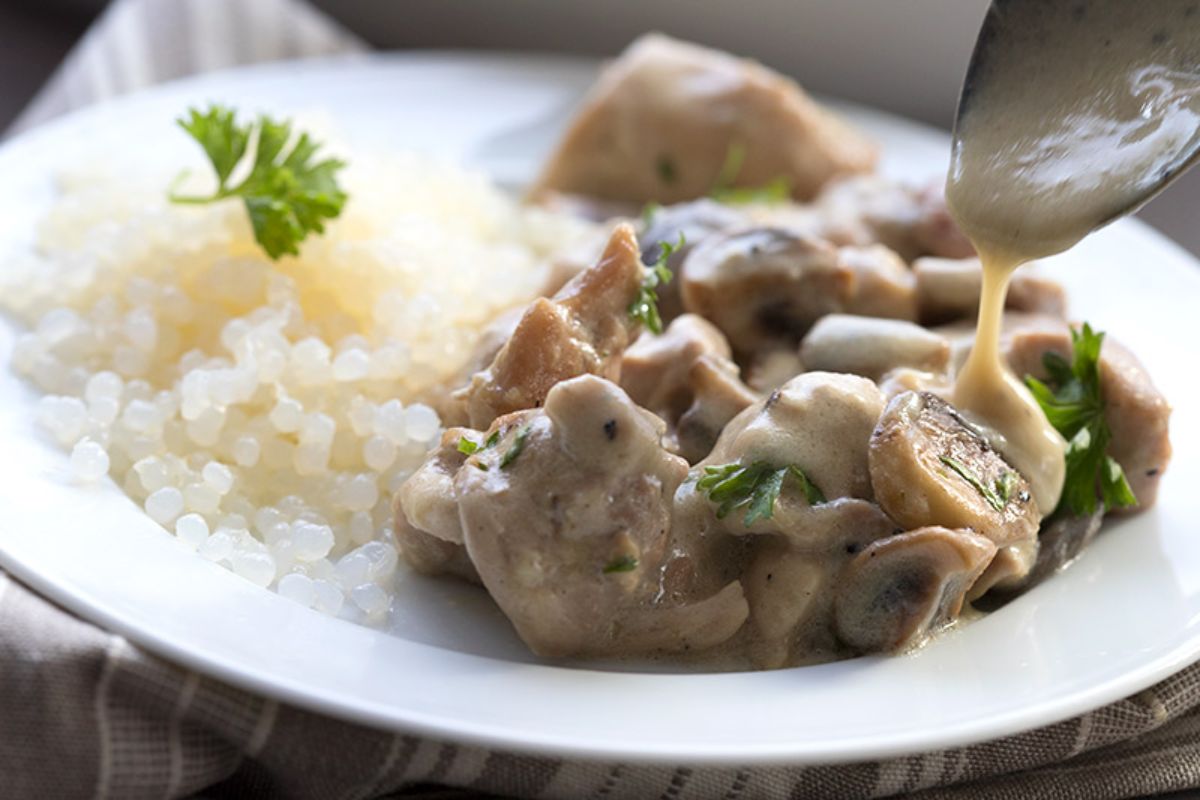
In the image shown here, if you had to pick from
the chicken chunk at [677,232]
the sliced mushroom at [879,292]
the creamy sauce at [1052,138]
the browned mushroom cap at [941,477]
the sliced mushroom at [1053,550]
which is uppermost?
the creamy sauce at [1052,138]

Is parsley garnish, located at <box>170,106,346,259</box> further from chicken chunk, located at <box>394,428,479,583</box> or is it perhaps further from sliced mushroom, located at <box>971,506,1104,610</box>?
sliced mushroom, located at <box>971,506,1104,610</box>

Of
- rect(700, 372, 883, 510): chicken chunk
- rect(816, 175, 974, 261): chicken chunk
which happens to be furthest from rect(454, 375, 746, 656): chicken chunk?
rect(816, 175, 974, 261): chicken chunk

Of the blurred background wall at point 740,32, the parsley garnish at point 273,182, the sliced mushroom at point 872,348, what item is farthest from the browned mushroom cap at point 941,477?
the blurred background wall at point 740,32

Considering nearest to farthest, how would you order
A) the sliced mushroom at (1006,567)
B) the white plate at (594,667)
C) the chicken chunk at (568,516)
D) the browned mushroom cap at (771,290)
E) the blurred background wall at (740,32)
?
the white plate at (594,667)
the chicken chunk at (568,516)
the sliced mushroom at (1006,567)
the browned mushroom cap at (771,290)
the blurred background wall at (740,32)

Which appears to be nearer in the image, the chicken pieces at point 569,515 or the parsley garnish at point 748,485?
the chicken pieces at point 569,515

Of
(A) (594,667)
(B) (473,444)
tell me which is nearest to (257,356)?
(B) (473,444)

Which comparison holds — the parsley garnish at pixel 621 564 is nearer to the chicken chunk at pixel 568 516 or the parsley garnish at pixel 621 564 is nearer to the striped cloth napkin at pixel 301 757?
the chicken chunk at pixel 568 516

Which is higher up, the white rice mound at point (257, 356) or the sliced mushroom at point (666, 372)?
the sliced mushroom at point (666, 372)

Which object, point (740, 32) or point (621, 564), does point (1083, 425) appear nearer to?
point (621, 564)
